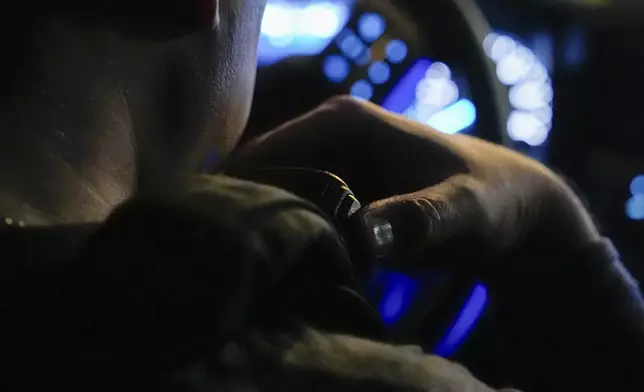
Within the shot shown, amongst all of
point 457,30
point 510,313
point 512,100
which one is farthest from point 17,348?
point 512,100

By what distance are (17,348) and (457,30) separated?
91 cm

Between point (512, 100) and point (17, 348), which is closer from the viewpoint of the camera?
point (17, 348)


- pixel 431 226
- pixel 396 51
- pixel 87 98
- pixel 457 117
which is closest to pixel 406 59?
pixel 396 51

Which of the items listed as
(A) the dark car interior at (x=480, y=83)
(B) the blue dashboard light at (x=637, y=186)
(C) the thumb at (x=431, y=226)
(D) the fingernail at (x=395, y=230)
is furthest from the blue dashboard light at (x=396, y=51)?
(D) the fingernail at (x=395, y=230)

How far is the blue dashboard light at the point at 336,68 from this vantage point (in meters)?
1.07

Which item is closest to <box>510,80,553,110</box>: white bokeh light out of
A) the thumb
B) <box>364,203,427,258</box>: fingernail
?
the thumb

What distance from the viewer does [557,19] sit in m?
1.38

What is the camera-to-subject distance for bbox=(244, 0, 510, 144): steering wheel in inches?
40.8

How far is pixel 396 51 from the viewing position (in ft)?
3.68

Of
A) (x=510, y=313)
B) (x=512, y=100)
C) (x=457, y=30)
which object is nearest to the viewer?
(x=510, y=313)

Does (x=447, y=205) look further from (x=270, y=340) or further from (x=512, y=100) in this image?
(x=512, y=100)

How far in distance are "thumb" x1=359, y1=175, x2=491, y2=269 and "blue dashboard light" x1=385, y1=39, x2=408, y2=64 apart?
563mm

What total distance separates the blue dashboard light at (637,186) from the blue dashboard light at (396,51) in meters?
0.41

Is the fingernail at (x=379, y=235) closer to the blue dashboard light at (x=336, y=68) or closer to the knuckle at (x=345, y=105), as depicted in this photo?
the knuckle at (x=345, y=105)
